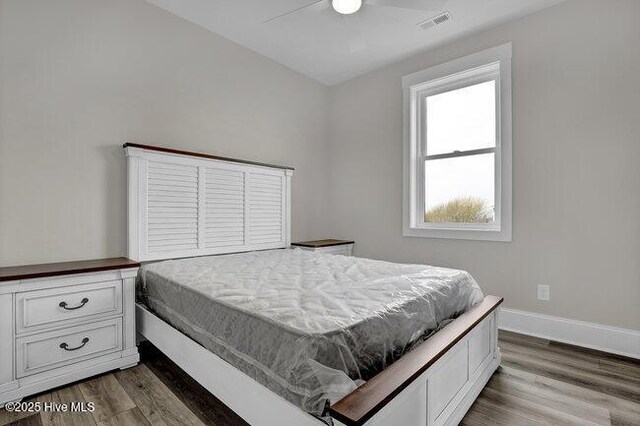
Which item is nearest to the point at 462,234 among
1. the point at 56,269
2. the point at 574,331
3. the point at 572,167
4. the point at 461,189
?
the point at 461,189

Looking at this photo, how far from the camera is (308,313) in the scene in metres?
1.25

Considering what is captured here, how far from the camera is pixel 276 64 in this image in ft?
11.9

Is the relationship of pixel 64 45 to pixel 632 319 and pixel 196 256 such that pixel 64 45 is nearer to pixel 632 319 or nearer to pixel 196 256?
pixel 196 256

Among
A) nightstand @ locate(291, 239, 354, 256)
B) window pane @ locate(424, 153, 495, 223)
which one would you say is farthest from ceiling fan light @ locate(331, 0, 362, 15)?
nightstand @ locate(291, 239, 354, 256)

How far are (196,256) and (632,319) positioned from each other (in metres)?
3.35

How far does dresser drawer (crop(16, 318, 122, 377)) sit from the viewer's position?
1.74 m

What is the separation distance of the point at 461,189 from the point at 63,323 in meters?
3.31

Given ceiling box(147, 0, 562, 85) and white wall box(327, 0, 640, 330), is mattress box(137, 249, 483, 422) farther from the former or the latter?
ceiling box(147, 0, 562, 85)

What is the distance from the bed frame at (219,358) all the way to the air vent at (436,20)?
1.90 metres

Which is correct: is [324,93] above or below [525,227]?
above

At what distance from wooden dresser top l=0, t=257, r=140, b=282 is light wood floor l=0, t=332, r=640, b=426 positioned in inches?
26.3

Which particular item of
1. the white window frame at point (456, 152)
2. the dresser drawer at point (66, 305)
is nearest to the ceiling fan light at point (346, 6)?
the white window frame at point (456, 152)

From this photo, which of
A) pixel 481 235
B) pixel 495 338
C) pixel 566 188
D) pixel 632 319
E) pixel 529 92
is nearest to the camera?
pixel 495 338

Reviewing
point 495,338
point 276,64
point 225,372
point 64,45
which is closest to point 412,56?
point 276,64
